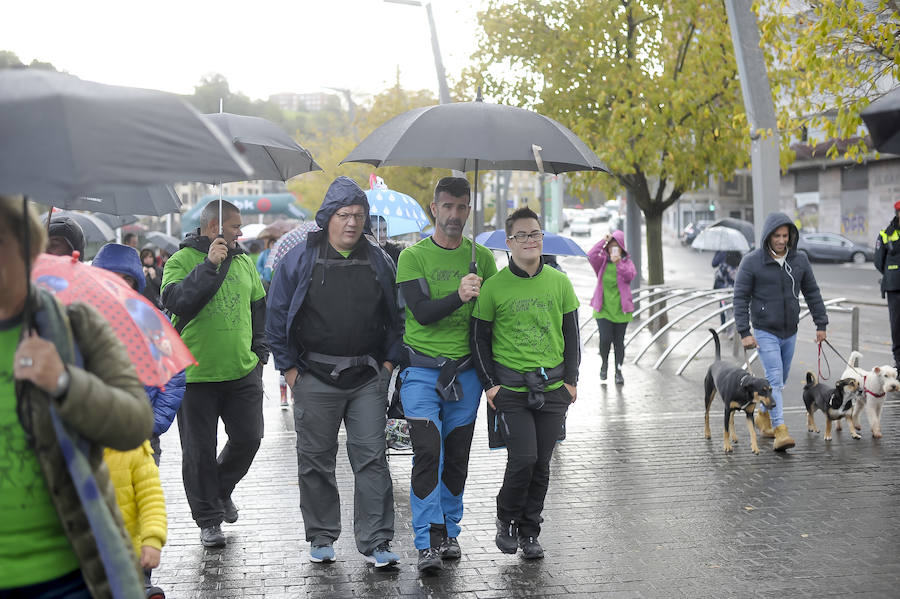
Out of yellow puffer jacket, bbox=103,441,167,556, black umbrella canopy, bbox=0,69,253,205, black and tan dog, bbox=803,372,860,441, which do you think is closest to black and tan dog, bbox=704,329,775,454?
black and tan dog, bbox=803,372,860,441

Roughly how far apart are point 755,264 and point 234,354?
15.4 feet

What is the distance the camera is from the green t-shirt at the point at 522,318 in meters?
5.53

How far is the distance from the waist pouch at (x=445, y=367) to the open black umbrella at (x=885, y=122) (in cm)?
233

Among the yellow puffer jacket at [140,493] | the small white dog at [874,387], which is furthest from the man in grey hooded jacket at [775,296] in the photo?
the yellow puffer jacket at [140,493]

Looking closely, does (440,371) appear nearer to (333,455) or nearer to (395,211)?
(333,455)

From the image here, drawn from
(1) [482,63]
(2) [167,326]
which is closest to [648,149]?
(1) [482,63]

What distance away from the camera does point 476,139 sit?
17.9 ft

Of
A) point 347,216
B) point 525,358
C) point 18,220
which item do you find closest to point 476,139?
point 347,216

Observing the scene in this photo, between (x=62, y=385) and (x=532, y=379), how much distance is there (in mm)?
3323

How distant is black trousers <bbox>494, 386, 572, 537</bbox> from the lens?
5.52m

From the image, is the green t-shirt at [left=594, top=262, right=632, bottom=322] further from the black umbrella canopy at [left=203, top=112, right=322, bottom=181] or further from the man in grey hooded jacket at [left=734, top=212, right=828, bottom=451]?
the black umbrella canopy at [left=203, top=112, right=322, bottom=181]

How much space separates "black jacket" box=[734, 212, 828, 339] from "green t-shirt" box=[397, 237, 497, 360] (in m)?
3.62

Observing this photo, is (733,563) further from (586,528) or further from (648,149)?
(648,149)

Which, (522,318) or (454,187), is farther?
(454,187)
